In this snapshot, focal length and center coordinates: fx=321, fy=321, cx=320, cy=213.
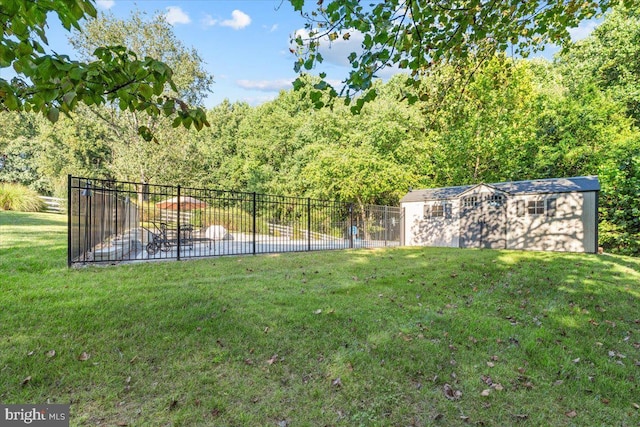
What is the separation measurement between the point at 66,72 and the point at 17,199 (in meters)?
23.0

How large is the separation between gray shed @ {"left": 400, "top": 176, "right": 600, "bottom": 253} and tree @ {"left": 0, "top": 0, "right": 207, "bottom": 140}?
1471 cm

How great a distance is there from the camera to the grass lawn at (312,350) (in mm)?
2592

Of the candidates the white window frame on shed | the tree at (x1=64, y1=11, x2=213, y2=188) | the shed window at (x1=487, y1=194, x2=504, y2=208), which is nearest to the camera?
the shed window at (x1=487, y1=194, x2=504, y2=208)

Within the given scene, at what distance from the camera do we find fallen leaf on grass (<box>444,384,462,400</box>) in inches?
110

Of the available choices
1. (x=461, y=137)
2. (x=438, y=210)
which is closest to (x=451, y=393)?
(x=438, y=210)

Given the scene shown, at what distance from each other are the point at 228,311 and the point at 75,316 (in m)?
1.81

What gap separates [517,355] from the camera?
355 centimetres

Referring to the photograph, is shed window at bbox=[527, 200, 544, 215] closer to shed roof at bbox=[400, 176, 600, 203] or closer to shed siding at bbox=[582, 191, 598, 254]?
shed roof at bbox=[400, 176, 600, 203]

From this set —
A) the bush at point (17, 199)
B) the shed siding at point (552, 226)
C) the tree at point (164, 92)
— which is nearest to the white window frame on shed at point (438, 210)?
the shed siding at point (552, 226)

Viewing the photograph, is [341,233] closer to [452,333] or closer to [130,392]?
[452,333]

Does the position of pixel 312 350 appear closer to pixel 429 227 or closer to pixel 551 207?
pixel 551 207

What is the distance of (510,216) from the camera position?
1389cm

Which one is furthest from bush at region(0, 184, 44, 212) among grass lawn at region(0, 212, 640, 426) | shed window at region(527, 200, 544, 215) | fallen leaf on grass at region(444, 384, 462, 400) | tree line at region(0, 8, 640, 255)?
shed window at region(527, 200, 544, 215)

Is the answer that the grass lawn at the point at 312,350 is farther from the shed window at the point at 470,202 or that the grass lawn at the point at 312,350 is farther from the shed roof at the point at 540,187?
the shed window at the point at 470,202
